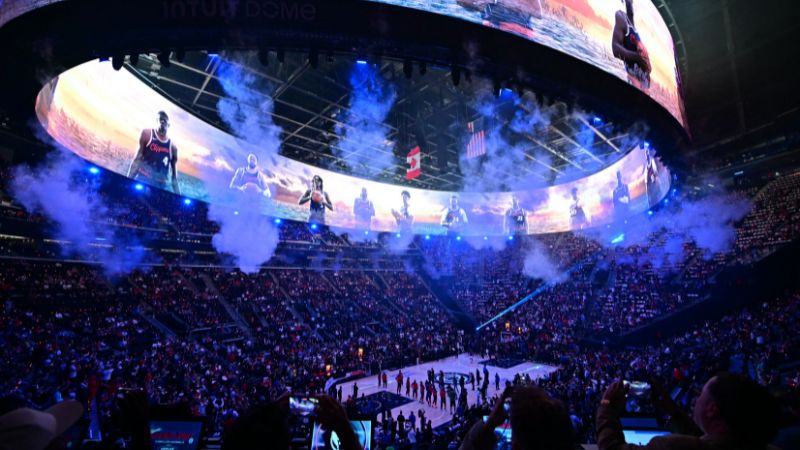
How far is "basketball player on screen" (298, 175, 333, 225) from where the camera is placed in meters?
24.0

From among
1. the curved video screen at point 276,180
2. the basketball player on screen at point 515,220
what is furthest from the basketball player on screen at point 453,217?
the basketball player on screen at point 515,220

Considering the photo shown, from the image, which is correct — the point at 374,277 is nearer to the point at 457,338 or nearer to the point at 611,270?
the point at 457,338

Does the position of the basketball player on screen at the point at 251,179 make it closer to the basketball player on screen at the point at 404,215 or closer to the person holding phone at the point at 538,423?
the basketball player on screen at the point at 404,215

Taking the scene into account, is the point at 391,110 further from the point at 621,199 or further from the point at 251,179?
the point at 621,199

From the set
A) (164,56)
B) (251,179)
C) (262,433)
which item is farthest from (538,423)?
(251,179)

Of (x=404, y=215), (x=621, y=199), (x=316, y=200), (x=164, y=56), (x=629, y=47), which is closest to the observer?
(x=164, y=56)

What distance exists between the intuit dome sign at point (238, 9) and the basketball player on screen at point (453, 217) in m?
25.4

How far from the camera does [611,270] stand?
26062mm

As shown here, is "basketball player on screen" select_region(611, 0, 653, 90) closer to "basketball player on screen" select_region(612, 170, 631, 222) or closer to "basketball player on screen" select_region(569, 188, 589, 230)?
"basketball player on screen" select_region(612, 170, 631, 222)

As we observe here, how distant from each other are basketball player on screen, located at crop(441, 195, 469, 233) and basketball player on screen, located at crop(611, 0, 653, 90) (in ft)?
74.5

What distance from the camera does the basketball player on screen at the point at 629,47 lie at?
7.86 meters

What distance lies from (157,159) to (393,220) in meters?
16.9

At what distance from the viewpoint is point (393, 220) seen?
2933 cm

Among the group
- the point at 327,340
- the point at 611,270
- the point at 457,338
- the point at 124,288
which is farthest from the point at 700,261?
the point at 124,288
